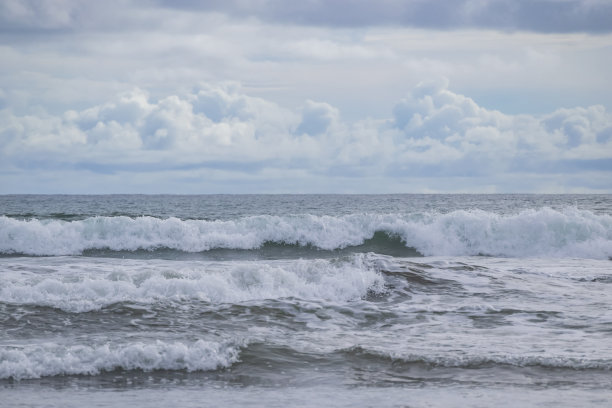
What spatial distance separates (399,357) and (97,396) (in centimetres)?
398

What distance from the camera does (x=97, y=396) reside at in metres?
7.58

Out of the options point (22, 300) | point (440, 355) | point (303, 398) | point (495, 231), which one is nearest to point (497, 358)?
point (440, 355)

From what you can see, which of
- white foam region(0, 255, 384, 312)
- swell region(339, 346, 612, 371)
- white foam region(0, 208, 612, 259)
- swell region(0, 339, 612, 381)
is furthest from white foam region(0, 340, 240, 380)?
white foam region(0, 208, 612, 259)

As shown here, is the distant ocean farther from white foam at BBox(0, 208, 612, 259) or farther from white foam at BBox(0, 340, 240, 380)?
white foam at BBox(0, 208, 612, 259)

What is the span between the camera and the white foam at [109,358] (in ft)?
27.8

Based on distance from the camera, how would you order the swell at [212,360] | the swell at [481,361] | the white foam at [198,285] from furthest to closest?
the white foam at [198,285], the swell at [481,361], the swell at [212,360]

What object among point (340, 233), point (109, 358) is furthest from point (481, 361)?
point (340, 233)

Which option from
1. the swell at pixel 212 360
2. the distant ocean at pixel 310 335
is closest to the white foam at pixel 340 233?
the distant ocean at pixel 310 335

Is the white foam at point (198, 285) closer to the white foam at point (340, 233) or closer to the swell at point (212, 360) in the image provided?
the swell at point (212, 360)

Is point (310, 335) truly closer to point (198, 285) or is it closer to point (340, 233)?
point (198, 285)

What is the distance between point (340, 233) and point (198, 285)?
15254 mm

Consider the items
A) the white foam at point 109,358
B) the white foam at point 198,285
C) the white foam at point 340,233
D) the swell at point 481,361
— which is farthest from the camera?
the white foam at point 340,233

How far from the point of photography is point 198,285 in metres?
13.2

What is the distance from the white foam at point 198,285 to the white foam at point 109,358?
2.78 metres
